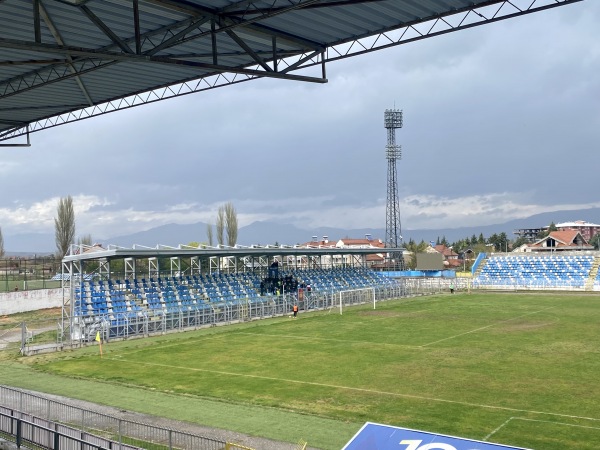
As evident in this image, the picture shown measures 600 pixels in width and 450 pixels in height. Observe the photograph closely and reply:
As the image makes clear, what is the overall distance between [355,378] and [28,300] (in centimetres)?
3679

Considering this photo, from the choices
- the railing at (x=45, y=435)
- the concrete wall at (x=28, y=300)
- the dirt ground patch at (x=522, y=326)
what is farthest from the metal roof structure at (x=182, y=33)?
the concrete wall at (x=28, y=300)

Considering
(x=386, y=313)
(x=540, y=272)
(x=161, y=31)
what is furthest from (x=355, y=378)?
(x=540, y=272)

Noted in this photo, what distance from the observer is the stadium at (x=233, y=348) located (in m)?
15.1

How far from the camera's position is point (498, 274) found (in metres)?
75.8

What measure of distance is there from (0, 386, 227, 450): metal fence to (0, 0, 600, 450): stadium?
53mm

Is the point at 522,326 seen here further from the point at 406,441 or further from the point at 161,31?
the point at 406,441

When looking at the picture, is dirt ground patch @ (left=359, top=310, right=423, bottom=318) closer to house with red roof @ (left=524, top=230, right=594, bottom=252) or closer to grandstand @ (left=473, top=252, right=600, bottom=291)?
grandstand @ (left=473, top=252, right=600, bottom=291)

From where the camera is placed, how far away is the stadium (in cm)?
1512

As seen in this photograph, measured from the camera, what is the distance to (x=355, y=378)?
2152cm

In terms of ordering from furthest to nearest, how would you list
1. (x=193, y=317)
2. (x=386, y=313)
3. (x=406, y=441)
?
(x=386, y=313), (x=193, y=317), (x=406, y=441)

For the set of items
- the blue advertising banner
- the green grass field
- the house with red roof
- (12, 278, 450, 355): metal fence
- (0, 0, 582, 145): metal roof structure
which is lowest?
the green grass field

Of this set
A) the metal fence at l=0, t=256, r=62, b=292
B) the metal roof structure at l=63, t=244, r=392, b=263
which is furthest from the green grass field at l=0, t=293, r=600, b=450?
the metal fence at l=0, t=256, r=62, b=292

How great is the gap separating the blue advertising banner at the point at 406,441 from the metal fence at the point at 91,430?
310 centimetres

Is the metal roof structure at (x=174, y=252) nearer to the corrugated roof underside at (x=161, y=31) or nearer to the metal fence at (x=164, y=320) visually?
the metal fence at (x=164, y=320)
